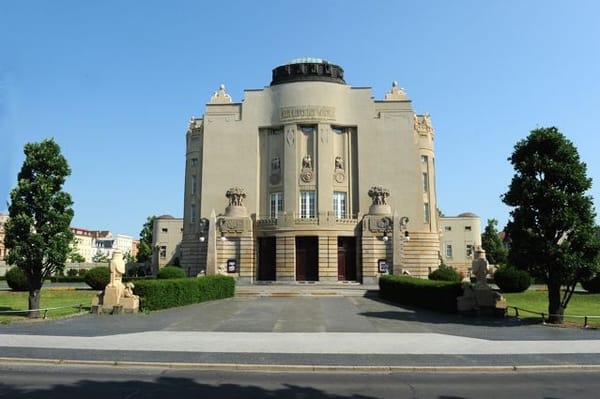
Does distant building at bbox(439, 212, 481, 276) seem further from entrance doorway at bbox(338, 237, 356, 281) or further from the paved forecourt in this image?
the paved forecourt

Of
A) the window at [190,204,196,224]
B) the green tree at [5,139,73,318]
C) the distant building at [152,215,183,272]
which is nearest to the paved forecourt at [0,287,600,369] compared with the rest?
the green tree at [5,139,73,318]

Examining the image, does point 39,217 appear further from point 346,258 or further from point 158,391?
point 346,258

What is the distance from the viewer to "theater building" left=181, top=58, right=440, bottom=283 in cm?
4766

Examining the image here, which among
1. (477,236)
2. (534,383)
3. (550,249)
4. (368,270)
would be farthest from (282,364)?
(477,236)

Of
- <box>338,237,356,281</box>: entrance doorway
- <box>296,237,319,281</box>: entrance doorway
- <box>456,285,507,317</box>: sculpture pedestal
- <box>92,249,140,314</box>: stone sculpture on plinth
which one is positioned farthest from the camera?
<box>338,237,356,281</box>: entrance doorway

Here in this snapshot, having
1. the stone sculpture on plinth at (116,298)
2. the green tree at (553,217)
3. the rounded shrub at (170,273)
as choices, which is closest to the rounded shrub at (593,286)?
the green tree at (553,217)

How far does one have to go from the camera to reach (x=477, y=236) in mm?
75562

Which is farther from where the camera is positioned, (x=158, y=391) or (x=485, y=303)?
(x=485, y=303)

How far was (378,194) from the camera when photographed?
47.9m

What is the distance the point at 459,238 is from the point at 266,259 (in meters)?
37.7

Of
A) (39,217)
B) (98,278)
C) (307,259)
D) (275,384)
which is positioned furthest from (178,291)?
(307,259)

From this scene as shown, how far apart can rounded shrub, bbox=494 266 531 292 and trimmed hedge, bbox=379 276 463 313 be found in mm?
10306

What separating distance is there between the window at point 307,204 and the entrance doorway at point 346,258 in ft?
13.4

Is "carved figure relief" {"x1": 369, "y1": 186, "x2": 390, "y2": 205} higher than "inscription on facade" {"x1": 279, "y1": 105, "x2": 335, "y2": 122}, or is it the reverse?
"inscription on facade" {"x1": 279, "y1": 105, "x2": 335, "y2": 122}
